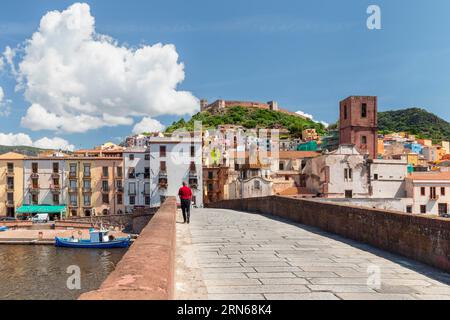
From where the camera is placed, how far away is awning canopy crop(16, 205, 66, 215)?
56938 millimetres

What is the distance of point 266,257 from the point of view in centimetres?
749

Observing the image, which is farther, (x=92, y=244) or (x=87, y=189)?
(x=87, y=189)

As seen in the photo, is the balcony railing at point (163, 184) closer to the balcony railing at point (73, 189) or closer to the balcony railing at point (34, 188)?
the balcony railing at point (73, 189)

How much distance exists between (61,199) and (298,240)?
55566 mm

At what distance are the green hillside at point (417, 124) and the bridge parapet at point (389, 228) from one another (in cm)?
12678

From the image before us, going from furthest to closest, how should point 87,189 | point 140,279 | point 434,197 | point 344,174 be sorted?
point 87,189 → point 344,174 → point 434,197 → point 140,279

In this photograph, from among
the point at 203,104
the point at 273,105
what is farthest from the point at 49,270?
the point at 203,104

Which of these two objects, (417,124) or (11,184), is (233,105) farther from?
(11,184)

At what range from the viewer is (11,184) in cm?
5812

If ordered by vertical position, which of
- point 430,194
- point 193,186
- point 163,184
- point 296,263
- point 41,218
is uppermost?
point 296,263

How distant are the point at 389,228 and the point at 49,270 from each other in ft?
118

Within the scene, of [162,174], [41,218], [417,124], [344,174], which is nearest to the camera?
[344,174]
